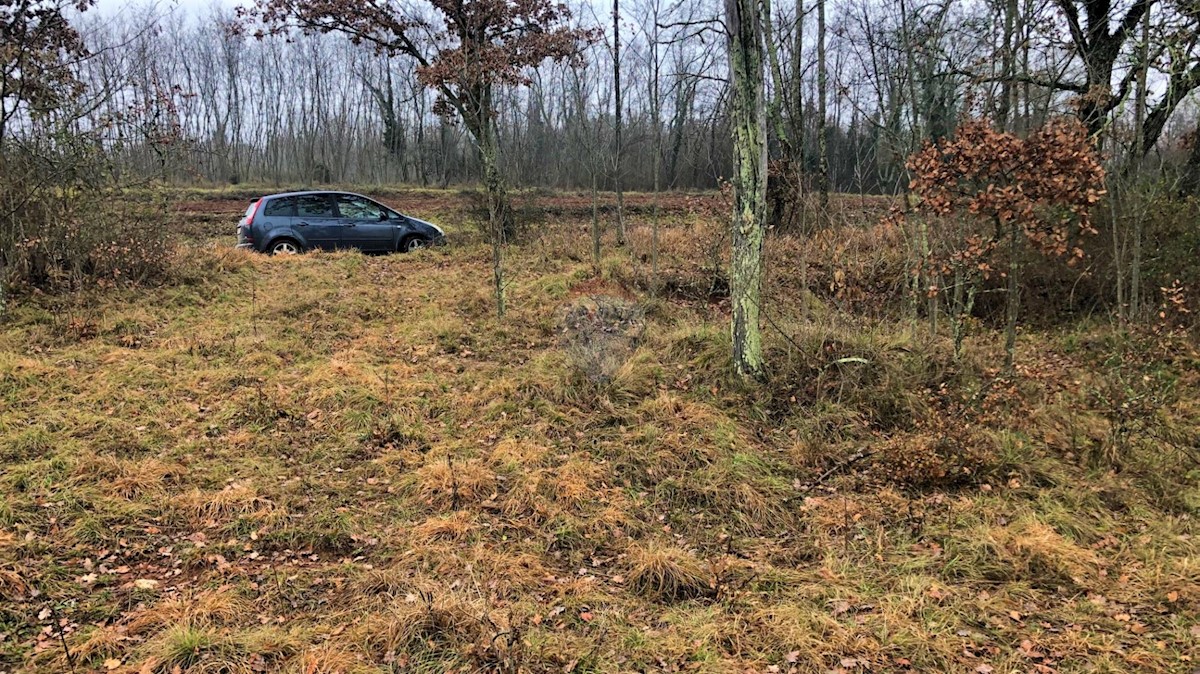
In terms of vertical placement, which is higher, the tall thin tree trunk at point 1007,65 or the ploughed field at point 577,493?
the tall thin tree trunk at point 1007,65

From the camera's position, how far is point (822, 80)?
13352 mm

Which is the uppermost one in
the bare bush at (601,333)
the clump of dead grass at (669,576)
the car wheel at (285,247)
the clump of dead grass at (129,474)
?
the car wheel at (285,247)

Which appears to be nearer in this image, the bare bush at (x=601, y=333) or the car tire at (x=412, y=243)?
the bare bush at (x=601, y=333)

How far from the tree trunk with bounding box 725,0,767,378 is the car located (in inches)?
315

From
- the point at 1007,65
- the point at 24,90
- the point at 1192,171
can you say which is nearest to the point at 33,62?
the point at 24,90

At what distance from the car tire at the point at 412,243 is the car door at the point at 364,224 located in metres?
0.20

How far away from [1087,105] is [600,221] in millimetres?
9599

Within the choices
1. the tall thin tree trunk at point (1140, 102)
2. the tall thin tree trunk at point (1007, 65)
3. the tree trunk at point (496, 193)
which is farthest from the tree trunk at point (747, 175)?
the tall thin tree trunk at point (1140, 102)

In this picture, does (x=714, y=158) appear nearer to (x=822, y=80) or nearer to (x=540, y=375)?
(x=822, y=80)

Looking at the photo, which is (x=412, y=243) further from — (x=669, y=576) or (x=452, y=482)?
(x=669, y=576)

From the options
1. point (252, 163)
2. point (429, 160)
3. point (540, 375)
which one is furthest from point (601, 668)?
point (252, 163)

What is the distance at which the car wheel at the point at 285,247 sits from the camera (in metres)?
11.7

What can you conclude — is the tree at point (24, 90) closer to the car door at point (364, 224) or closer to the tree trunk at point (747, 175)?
the car door at point (364, 224)

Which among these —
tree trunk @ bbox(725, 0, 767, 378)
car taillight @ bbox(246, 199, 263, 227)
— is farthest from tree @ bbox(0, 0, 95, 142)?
tree trunk @ bbox(725, 0, 767, 378)
